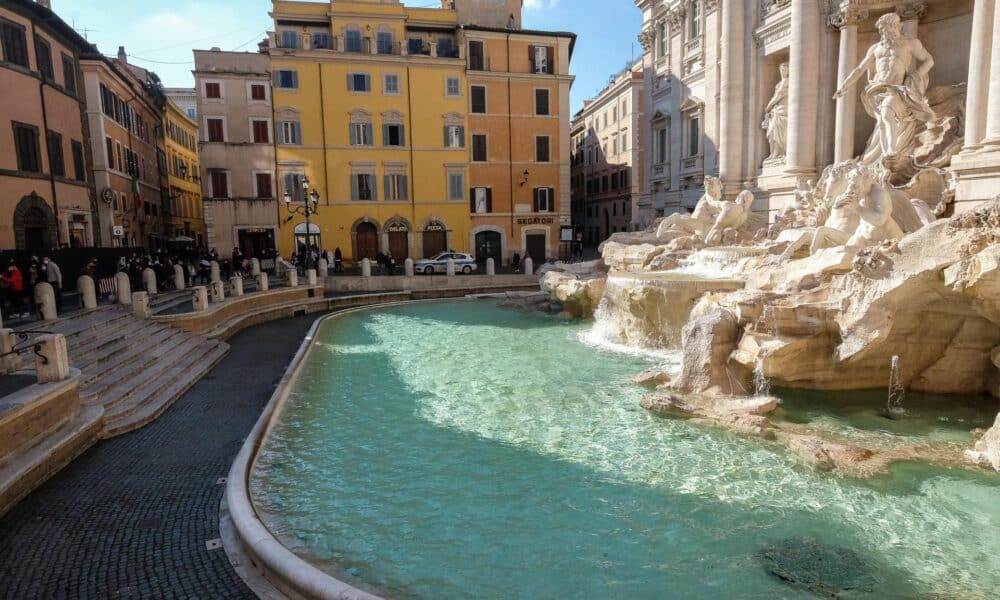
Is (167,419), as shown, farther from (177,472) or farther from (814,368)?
(814,368)

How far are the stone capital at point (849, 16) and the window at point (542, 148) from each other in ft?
63.5

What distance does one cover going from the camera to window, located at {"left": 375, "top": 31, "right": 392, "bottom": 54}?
32281 millimetres

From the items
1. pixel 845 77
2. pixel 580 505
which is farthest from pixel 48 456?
pixel 845 77

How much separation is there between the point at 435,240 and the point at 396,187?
368 cm

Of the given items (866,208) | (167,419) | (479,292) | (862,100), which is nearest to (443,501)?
(167,419)

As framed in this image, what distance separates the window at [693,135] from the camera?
77.8ft

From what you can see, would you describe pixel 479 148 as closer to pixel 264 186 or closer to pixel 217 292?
pixel 264 186

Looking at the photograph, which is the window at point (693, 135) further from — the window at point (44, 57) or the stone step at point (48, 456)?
the window at point (44, 57)

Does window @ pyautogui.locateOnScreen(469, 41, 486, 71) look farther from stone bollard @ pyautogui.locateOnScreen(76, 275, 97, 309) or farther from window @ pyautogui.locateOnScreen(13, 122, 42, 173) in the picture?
stone bollard @ pyautogui.locateOnScreen(76, 275, 97, 309)

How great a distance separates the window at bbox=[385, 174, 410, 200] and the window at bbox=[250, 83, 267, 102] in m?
7.43

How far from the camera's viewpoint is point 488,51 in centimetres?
3353

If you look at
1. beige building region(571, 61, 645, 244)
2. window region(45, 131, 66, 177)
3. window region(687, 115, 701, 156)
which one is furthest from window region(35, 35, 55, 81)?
beige building region(571, 61, 645, 244)

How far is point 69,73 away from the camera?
22.7 m

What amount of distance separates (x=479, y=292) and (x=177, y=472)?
18035mm
